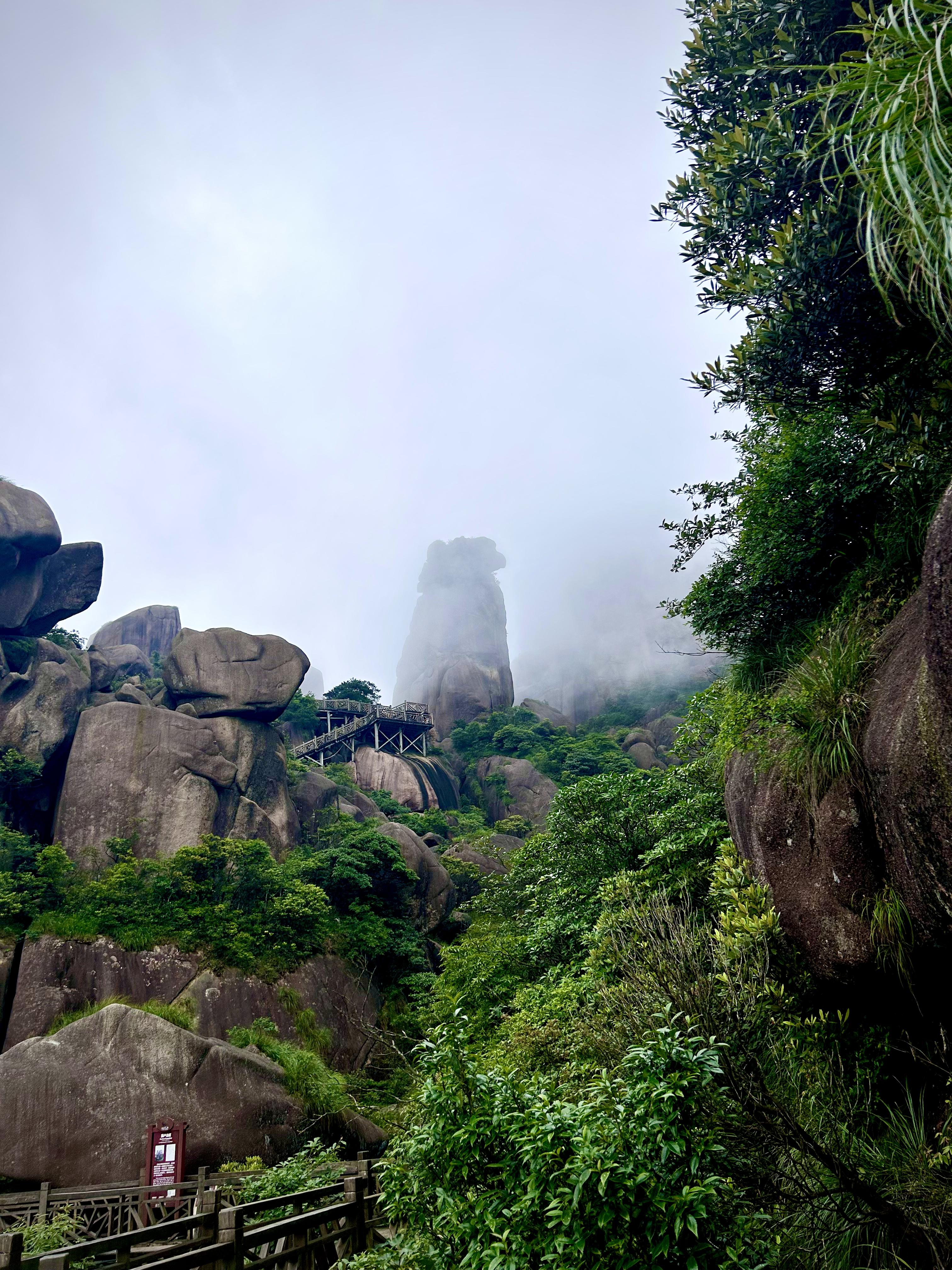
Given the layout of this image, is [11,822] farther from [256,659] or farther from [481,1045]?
[481,1045]

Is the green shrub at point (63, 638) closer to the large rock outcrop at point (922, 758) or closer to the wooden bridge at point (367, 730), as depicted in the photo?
the wooden bridge at point (367, 730)

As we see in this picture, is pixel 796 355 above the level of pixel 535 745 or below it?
below

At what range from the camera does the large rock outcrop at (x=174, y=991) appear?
15688 millimetres

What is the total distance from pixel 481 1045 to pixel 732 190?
969cm

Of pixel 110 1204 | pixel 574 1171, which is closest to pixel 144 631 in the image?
pixel 110 1204

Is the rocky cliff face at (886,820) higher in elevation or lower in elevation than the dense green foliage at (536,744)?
lower

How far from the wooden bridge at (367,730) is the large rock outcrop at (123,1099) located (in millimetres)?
17923

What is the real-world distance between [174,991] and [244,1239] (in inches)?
555

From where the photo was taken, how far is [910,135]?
122 inches

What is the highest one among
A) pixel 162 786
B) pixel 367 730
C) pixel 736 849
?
pixel 367 730

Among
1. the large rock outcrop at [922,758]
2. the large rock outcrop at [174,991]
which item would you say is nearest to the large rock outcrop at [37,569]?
the large rock outcrop at [174,991]

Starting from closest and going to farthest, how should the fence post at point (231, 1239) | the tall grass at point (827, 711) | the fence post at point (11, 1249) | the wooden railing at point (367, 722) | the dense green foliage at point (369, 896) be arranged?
the fence post at point (11, 1249)
the fence post at point (231, 1239)
the tall grass at point (827, 711)
the dense green foliage at point (369, 896)
the wooden railing at point (367, 722)

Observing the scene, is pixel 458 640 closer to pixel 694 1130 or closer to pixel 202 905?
pixel 202 905

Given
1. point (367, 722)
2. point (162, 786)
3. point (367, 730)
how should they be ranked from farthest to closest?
1. point (367, 730)
2. point (367, 722)
3. point (162, 786)
